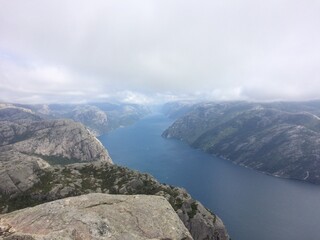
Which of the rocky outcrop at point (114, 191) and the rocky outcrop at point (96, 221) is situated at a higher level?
the rocky outcrop at point (96, 221)

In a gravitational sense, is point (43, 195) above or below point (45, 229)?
below

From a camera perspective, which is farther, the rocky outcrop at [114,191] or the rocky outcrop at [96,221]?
the rocky outcrop at [114,191]

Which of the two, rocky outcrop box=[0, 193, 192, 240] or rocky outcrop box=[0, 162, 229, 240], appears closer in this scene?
rocky outcrop box=[0, 193, 192, 240]

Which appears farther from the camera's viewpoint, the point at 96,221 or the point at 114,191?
the point at 114,191

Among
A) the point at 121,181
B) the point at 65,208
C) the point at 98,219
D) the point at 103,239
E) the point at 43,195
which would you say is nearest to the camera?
the point at 103,239

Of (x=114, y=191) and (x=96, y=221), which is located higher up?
(x=96, y=221)

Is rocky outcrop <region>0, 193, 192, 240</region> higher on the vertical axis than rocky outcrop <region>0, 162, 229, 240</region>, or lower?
higher

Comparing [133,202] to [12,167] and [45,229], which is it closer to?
[45,229]

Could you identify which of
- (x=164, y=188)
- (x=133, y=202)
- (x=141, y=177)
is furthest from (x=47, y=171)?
(x=133, y=202)
